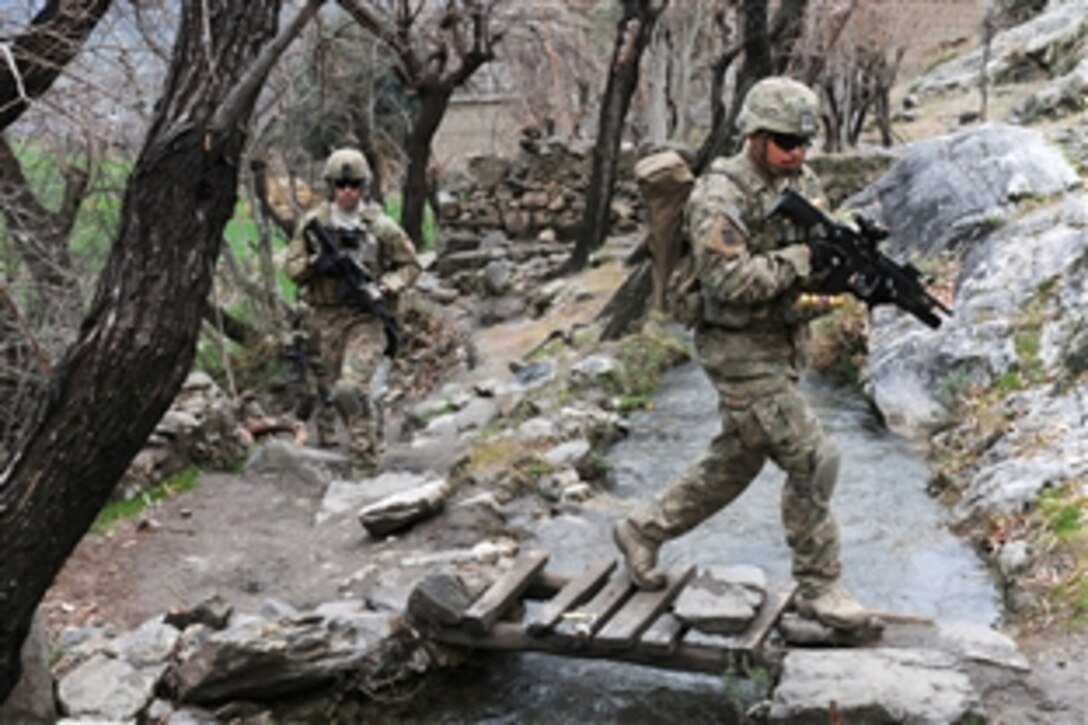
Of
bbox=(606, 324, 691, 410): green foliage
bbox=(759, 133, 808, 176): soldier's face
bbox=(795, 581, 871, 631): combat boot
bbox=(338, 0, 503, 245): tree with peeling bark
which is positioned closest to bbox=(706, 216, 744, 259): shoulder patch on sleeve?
bbox=(759, 133, 808, 176): soldier's face

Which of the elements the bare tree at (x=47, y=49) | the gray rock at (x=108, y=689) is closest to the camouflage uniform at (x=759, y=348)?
→ the gray rock at (x=108, y=689)

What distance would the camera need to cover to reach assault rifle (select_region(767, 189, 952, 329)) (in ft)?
14.0

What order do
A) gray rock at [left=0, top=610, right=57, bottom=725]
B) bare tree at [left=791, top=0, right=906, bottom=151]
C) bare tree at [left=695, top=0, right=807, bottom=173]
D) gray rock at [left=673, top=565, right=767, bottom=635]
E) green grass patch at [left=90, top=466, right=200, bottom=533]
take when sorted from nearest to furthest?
gray rock at [left=0, top=610, right=57, bottom=725] → gray rock at [left=673, top=565, right=767, bottom=635] → green grass patch at [left=90, top=466, right=200, bottom=533] → bare tree at [left=695, top=0, right=807, bottom=173] → bare tree at [left=791, top=0, right=906, bottom=151]

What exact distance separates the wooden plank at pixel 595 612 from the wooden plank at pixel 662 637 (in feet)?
0.63

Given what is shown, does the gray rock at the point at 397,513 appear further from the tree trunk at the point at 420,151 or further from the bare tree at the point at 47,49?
the tree trunk at the point at 420,151

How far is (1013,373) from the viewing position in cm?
757

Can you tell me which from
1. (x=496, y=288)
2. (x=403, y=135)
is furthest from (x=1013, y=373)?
(x=403, y=135)

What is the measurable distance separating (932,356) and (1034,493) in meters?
2.52

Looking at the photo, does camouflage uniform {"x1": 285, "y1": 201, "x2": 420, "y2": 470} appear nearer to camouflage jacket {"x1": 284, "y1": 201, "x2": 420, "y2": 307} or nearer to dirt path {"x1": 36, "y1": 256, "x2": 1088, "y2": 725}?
camouflage jacket {"x1": 284, "y1": 201, "x2": 420, "y2": 307}

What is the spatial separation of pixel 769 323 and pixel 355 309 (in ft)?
13.8

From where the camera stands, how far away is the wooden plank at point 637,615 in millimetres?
4316

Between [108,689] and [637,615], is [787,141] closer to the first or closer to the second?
[637,615]

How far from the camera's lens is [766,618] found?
4391 millimetres

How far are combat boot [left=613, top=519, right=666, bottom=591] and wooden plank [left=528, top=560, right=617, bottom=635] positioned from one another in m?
0.15
